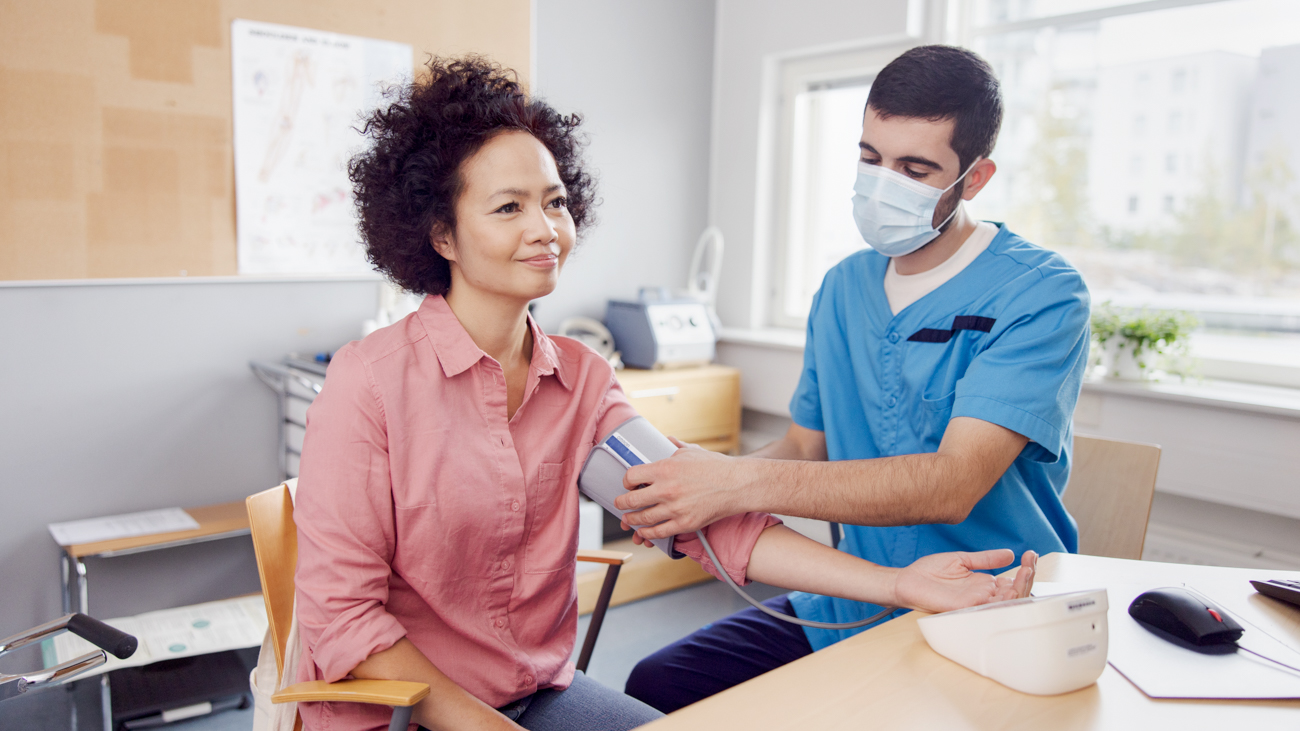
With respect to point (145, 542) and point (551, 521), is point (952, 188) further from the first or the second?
point (145, 542)

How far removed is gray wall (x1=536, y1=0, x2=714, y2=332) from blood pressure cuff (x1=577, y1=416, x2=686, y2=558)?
6.49 ft

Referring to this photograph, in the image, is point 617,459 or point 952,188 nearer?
point 617,459

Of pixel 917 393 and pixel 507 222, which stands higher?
pixel 507 222

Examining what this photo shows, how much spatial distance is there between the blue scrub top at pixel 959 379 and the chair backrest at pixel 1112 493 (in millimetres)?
193

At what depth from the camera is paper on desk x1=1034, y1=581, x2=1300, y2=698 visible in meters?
0.90

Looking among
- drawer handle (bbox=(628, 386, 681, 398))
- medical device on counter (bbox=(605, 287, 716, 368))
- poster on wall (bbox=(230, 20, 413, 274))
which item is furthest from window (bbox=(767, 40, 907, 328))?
poster on wall (bbox=(230, 20, 413, 274))

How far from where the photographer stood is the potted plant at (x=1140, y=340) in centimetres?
245

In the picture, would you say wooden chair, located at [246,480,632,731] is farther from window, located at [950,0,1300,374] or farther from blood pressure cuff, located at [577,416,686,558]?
window, located at [950,0,1300,374]

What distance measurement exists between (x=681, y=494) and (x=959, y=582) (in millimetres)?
383

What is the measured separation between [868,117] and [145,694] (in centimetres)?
230

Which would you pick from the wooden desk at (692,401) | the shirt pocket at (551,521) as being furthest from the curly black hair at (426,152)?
the wooden desk at (692,401)

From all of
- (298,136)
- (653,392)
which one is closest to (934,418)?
(653,392)

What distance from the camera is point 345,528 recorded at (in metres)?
1.10

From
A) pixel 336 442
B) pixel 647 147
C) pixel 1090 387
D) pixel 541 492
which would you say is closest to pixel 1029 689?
pixel 541 492
